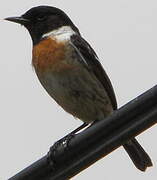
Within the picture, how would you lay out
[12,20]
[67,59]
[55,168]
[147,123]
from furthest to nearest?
[12,20]
[67,59]
[55,168]
[147,123]

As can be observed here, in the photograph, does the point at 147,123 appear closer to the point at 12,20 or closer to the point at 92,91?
the point at 92,91

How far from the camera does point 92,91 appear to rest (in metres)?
6.21

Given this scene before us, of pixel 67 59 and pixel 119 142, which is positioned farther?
→ pixel 67 59

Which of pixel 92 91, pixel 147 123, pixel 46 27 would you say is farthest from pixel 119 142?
pixel 46 27

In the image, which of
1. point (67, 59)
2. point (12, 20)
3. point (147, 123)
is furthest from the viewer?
point (12, 20)

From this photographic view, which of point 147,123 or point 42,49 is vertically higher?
point 147,123

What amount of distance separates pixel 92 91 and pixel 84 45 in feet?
1.89

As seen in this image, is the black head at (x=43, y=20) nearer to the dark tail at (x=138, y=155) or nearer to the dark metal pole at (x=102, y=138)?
the dark tail at (x=138, y=155)

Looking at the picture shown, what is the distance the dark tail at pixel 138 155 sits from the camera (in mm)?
6012

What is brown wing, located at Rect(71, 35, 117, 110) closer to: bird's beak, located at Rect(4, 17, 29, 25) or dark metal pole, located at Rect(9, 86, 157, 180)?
bird's beak, located at Rect(4, 17, 29, 25)

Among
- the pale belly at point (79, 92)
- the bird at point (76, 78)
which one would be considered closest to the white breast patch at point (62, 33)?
the bird at point (76, 78)

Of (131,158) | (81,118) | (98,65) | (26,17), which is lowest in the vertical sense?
(131,158)

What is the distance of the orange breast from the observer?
20.2 feet

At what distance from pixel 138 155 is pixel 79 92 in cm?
102
